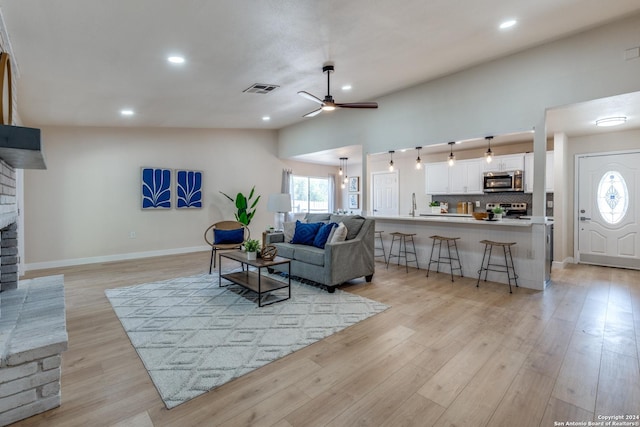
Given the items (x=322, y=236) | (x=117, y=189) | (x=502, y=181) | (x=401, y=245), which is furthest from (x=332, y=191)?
(x=117, y=189)

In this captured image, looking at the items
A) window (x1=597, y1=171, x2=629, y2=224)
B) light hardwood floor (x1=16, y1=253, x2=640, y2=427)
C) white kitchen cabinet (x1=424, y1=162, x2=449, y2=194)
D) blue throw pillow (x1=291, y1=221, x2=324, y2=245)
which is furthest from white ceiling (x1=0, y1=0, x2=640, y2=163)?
white kitchen cabinet (x1=424, y1=162, x2=449, y2=194)

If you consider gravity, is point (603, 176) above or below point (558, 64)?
below

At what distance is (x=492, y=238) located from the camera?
4.62 m

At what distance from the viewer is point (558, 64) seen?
3838 millimetres

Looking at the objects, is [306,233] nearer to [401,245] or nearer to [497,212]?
[401,245]

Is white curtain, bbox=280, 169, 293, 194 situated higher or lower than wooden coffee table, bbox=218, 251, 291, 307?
higher

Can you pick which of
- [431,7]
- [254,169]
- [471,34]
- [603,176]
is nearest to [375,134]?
[471,34]

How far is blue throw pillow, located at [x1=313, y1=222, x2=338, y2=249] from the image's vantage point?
15.0ft

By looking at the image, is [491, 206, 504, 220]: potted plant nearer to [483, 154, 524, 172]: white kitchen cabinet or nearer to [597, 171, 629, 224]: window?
[483, 154, 524, 172]: white kitchen cabinet

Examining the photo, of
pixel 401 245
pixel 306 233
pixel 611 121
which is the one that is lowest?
pixel 401 245

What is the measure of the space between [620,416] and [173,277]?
5126 mm

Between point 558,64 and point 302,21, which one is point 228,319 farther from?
point 558,64

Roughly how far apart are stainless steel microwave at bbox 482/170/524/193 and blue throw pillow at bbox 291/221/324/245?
13.2 feet

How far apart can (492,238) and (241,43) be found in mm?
4363
